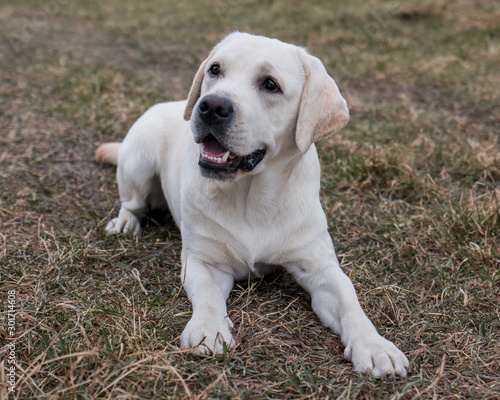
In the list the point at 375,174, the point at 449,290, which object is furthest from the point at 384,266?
the point at 375,174

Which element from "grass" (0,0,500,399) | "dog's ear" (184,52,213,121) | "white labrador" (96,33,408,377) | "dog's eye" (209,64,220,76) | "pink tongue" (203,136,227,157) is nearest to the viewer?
"grass" (0,0,500,399)

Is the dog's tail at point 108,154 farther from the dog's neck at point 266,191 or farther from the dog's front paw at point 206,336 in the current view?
the dog's front paw at point 206,336

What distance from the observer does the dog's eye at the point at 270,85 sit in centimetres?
236

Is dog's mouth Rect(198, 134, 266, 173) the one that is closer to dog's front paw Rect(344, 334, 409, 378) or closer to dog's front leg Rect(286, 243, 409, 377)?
dog's front leg Rect(286, 243, 409, 377)

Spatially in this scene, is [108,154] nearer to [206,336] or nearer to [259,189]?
[259,189]

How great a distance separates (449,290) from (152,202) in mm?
1956

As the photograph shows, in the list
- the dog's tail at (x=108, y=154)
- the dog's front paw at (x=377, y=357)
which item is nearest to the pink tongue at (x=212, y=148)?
the dog's front paw at (x=377, y=357)

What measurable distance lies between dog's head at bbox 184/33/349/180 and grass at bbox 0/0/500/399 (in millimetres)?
714

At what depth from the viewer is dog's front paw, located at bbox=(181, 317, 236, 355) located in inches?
81.7

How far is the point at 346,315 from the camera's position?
2270 mm

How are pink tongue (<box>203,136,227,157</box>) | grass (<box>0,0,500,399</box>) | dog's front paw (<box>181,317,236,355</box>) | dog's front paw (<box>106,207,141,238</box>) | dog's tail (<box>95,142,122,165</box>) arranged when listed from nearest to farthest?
grass (<box>0,0,500,399</box>) → dog's front paw (<box>181,317,236,355</box>) → pink tongue (<box>203,136,227,157</box>) → dog's front paw (<box>106,207,141,238</box>) → dog's tail (<box>95,142,122,165</box>)

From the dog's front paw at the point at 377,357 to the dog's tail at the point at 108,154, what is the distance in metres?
2.57

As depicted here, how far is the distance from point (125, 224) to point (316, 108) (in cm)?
153

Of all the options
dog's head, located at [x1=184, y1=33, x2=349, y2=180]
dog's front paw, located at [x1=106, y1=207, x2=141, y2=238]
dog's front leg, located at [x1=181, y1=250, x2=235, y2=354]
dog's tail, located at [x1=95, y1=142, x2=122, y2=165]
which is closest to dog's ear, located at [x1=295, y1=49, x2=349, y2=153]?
dog's head, located at [x1=184, y1=33, x2=349, y2=180]
